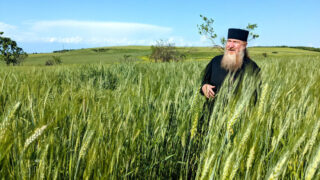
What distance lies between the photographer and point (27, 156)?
877 mm

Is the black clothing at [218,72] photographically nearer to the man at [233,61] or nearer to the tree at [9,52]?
the man at [233,61]

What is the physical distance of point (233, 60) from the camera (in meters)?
2.89

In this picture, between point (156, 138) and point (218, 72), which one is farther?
point (218, 72)

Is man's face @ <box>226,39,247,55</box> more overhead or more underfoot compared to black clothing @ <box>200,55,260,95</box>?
more overhead

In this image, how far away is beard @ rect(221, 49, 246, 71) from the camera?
2902 mm

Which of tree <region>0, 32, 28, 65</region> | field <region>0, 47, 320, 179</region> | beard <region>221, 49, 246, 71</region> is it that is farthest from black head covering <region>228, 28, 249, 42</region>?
tree <region>0, 32, 28, 65</region>

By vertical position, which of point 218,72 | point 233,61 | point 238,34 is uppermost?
point 238,34

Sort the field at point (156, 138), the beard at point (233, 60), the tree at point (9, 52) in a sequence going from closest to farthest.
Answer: the field at point (156, 138) < the beard at point (233, 60) < the tree at point (9, 52)

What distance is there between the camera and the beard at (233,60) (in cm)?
290

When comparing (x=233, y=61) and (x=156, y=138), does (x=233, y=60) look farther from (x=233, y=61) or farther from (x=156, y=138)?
(x=156, y=138)

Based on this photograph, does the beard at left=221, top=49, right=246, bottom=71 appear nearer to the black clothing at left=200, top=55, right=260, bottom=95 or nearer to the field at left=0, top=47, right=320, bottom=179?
the black clothing at left=200, top=55, right=260, bottom=95

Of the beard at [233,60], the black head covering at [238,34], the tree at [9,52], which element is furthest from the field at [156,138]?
the tree at [9,52]

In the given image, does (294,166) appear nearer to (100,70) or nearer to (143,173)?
(143,173)

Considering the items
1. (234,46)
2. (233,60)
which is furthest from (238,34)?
(233,60)
